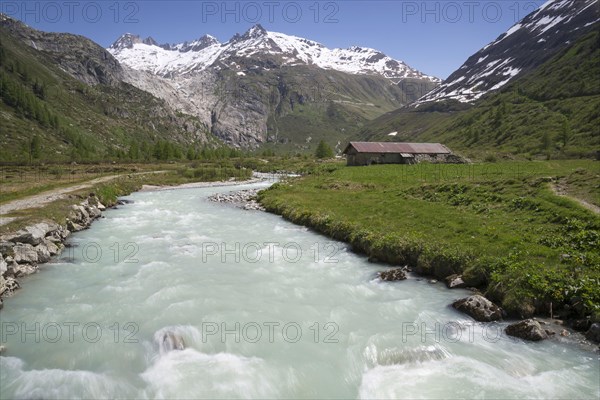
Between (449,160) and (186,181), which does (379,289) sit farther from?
(449,160)

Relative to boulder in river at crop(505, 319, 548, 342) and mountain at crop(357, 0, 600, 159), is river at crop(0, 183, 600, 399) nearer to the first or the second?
boulder in river at crop(505, 319, 548, 342)

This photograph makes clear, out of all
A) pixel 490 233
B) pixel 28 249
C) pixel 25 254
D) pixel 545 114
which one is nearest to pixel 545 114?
pixel 545 114

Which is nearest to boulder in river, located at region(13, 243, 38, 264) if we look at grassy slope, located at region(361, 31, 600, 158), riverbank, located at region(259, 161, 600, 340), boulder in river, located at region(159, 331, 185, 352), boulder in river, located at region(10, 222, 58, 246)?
boulder in river, located at region(10, 222, 58, 246)

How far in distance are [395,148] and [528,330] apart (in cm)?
8086

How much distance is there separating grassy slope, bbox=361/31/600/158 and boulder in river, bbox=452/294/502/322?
90797 millimetres

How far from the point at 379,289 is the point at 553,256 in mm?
7904

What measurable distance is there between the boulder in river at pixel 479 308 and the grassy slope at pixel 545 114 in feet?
298

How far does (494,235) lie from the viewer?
19703mm

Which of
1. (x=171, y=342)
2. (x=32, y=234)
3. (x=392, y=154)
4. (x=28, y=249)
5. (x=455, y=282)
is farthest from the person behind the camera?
(x=392, y=154)

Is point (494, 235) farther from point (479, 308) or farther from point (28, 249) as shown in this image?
point (28, 249)

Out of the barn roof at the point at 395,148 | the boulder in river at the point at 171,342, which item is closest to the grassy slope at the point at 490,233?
the boulder in river at the point at 171,342

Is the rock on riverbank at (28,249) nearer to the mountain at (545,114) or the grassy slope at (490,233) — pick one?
the grassy slope at (490,233)

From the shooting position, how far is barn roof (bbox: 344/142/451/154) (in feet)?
288

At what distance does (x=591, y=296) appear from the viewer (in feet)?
43.0
